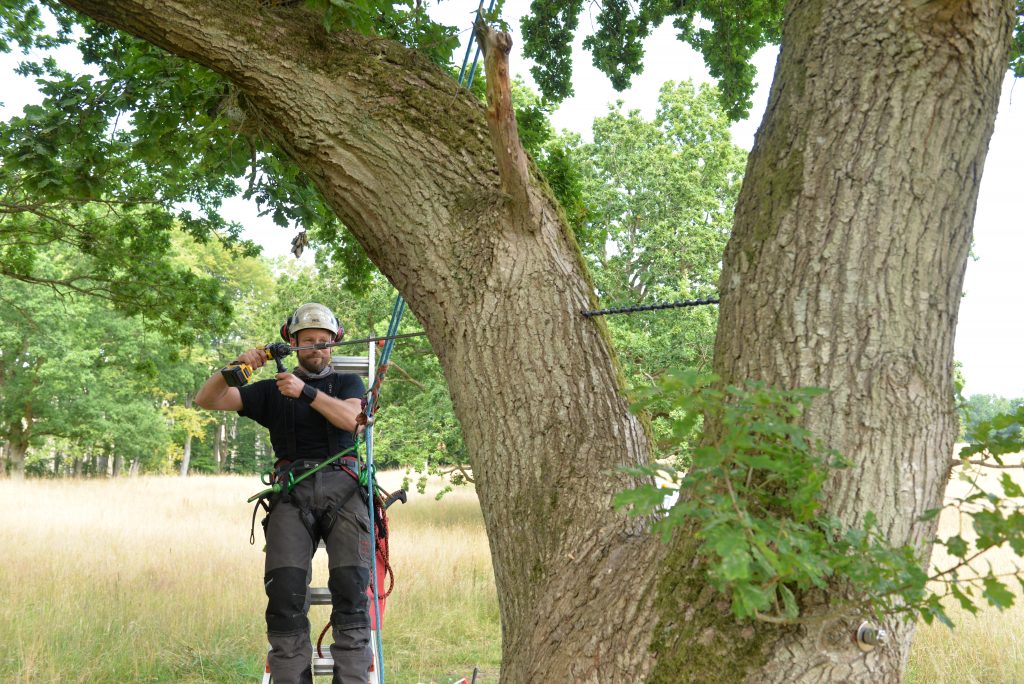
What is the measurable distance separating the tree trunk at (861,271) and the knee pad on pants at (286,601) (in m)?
2.62

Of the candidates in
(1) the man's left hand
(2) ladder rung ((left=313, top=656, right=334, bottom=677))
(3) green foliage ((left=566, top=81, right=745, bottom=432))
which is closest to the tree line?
(3) green foliage ((left=566, top=81, right=745, bottom=432))

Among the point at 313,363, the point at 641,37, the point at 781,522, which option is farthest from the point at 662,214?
the point at 781,522

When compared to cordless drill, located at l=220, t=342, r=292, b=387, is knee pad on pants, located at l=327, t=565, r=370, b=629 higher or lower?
lower

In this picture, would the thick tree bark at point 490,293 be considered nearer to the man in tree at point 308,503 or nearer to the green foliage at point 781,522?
the green foliage at point 781,522

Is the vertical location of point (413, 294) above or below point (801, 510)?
above

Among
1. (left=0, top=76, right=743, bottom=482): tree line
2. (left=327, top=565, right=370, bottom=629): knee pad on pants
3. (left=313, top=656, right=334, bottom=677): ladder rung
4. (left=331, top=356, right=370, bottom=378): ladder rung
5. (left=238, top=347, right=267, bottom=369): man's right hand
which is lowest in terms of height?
(left=313, top=656, right=334, bottom=677): ladder rung

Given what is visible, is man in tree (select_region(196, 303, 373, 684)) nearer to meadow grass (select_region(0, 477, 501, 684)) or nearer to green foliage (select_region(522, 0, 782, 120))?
meadow grass (select_region(0, 477, 501, 684))

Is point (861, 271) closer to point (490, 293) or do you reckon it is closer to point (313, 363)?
point (490, 293)

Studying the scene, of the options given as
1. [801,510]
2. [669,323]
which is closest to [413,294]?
[801,510]

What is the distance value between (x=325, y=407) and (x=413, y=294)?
60.0 inches

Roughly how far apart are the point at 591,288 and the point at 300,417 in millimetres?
2268

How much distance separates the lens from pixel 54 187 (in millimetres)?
6895

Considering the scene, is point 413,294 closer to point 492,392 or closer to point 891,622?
point 492,392

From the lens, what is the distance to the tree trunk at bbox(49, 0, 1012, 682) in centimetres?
241
